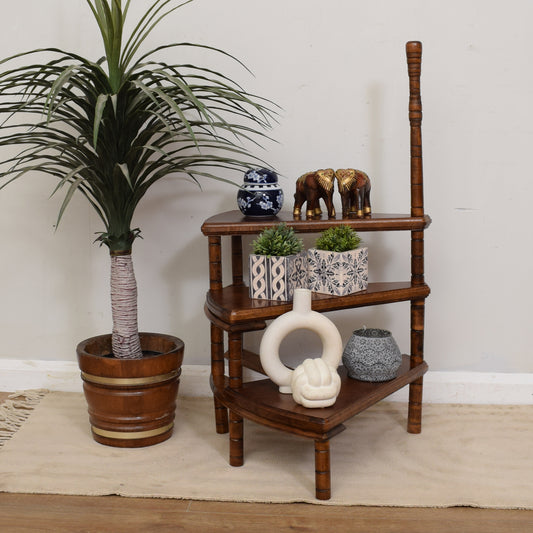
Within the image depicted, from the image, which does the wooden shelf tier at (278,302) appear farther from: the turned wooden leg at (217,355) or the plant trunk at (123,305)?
the plant trunk at (123,305)

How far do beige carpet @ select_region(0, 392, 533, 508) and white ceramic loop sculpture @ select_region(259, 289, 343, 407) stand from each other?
0.25 metres

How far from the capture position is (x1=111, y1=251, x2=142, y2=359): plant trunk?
2.16 meters

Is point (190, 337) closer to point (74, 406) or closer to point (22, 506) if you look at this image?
point (74, 406)

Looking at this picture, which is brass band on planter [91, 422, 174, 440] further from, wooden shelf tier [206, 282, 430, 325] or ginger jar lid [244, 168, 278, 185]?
ginger jar lid [244, 168, 278, 185]

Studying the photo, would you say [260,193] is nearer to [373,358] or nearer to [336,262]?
[336,262]

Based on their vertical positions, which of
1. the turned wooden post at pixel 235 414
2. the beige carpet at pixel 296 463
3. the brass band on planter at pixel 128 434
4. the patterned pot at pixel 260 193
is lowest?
the beige carpet at pixel 296 463

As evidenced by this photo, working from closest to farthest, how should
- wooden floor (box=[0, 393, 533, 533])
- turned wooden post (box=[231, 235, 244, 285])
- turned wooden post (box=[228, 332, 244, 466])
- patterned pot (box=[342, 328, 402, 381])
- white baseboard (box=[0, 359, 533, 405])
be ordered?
wooden floor (box=[0, 393, 533, 533])
turned wooden post (box=[228, 332, 244, 466])
patterned pot (box=[342, 328, 402, 381])
turned wooden post (box=[231, 235, 244, 285])
white baseboard (box=[0, 359, 533, 405])

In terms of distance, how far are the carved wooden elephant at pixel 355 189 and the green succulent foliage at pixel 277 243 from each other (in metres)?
0.23

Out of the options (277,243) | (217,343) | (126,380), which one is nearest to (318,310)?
(277,243)

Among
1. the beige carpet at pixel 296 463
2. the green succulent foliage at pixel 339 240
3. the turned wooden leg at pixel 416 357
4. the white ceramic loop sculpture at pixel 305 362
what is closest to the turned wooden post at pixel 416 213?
the turned wooden leg at pixel 416 357

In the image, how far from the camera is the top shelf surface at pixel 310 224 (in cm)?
201

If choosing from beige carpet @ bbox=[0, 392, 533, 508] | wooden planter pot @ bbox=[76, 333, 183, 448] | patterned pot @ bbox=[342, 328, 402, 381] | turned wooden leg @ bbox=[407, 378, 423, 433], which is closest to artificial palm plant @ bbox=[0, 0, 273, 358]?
wooden planter pot @ bbox=[76, 333, 183, 448]

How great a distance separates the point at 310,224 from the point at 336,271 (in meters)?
0.16

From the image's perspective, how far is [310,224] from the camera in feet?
6.70
